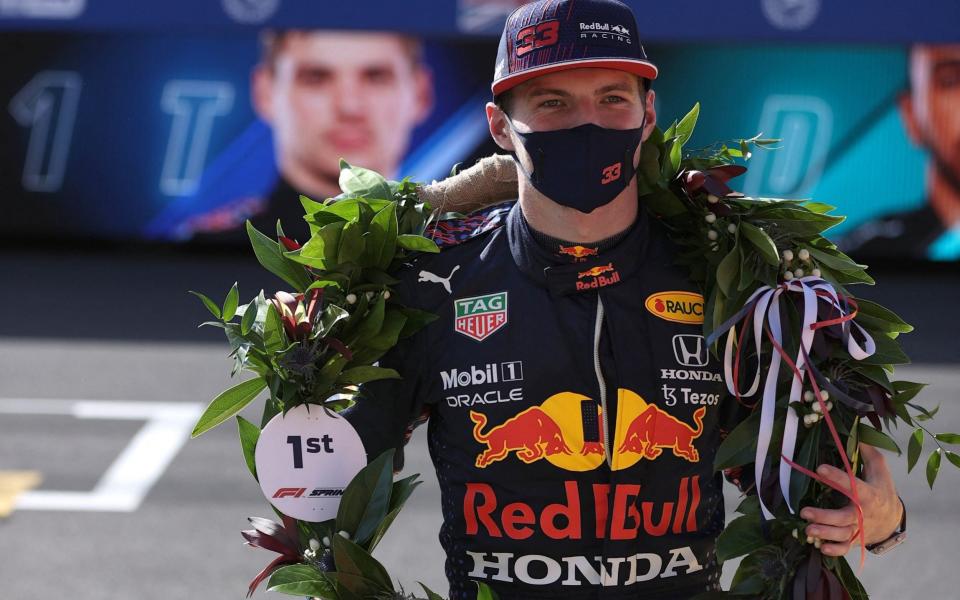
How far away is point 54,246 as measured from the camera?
46.2ft

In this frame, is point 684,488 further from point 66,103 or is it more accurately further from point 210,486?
point 66,103

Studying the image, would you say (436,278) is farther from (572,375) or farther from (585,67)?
(585,67)

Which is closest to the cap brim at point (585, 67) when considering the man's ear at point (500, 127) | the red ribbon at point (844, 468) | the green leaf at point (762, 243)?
the man's ear at point (500, 127)

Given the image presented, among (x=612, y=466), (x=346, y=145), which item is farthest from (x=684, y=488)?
(x=346, y=145)

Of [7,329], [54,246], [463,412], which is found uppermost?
[54,246]

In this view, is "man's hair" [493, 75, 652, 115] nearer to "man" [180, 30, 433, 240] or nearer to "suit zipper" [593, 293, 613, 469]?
"suit zipper" [593, 293, 613, 469]

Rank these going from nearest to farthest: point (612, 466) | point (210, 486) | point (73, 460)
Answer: point (612, 466) → point (210, 486) → point (73, 460)

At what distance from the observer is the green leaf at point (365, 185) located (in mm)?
3400

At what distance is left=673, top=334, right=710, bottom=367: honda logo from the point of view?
312cm

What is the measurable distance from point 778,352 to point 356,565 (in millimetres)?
1035

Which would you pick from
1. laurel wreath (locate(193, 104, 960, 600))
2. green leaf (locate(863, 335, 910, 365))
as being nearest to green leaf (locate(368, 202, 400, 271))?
laurel wreath (locate(193, 104, 960, 600))

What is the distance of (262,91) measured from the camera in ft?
42.6

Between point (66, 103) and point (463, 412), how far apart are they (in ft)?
36.4

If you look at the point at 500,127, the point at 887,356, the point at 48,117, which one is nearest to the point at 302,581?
the point at 500,127
